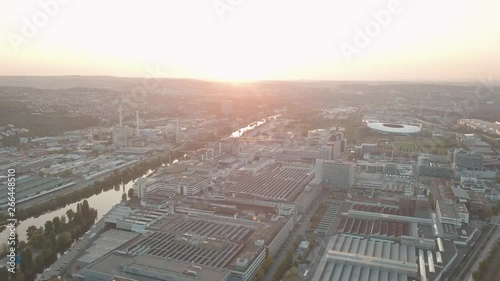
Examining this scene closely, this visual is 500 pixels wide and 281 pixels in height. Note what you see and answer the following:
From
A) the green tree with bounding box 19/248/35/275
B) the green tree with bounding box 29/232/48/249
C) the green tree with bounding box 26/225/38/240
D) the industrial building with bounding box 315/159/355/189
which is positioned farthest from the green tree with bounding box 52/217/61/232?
the industrial building with bounding box 315/159/355/189

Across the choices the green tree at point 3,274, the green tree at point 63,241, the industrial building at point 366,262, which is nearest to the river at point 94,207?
the green tree at point 63,241

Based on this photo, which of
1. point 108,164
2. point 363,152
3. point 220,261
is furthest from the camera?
point 363,152

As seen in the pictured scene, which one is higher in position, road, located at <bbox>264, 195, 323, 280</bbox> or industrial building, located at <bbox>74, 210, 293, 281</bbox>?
industrial building, located at <bbox>74, 210, 293, 281</bbox>

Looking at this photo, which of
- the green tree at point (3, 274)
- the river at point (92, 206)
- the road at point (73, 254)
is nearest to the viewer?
the green tree at point (3, 274)

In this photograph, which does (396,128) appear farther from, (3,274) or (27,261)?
(3,274)

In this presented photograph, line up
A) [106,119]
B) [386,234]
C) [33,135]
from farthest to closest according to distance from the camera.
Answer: [106,119] < [33,135] < [386,234]

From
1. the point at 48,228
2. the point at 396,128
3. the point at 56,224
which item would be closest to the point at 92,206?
the point at 56,224

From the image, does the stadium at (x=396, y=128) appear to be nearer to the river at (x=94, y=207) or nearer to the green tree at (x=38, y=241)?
the river at (x=94, y=207)

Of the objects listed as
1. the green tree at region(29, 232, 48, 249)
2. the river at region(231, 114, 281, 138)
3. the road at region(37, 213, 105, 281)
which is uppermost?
the river at region(231, 114, 281, 138)

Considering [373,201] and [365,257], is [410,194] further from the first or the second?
[365,257]

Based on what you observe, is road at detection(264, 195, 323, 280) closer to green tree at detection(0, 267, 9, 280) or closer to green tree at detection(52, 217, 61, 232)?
green tree at detection(0, 267, 9, 280)

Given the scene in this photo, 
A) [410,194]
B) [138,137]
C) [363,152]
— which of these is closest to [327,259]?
[410,194]
